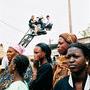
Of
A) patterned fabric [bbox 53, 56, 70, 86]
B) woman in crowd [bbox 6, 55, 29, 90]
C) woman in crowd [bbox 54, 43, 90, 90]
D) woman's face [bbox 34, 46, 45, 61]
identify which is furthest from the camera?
woman's face [bbox 34, 46, 45, 61]

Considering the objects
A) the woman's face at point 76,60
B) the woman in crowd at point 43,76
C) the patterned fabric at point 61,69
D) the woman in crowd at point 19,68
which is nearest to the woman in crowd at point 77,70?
the woman's face at point 76,60

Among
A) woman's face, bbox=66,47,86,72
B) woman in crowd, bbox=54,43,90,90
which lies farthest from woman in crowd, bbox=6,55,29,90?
woman's face, bbox=66,47,86,72

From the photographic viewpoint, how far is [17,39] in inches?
498

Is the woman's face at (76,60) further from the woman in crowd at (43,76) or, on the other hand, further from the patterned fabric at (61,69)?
the woman in crowd at (43,76)

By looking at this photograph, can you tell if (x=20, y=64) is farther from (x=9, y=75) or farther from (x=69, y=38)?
(x=9, y=75)

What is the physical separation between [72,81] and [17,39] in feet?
31.6

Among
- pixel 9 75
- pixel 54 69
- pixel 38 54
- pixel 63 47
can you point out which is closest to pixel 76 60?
pixel 63 47

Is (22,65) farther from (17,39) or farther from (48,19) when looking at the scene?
(48,19)

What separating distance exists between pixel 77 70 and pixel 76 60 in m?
0.09

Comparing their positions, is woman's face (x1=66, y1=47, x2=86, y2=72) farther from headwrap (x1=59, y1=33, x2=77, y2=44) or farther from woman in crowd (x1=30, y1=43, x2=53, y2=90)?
woman in crowd (x1=30, y1=43, x2=53, y2=90)

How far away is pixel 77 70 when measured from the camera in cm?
309

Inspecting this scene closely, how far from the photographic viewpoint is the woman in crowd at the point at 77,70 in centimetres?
308

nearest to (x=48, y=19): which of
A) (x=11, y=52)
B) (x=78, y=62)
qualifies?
(x=11, y=52)

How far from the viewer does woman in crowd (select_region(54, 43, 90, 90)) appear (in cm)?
308
